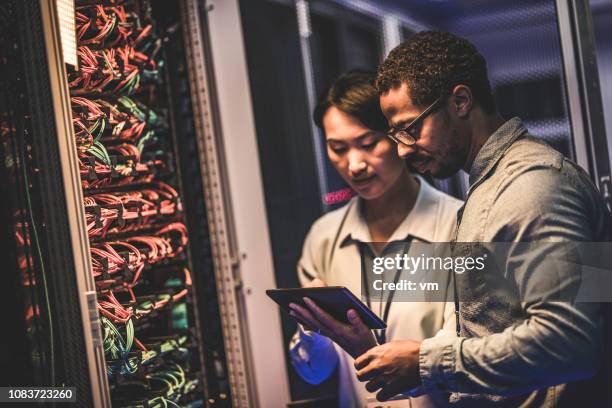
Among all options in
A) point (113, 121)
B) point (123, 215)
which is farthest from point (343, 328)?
point (113, 121)

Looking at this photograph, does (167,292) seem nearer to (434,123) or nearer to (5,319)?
(5,319)

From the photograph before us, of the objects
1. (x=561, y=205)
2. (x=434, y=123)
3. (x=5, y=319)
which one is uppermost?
(x=434, y=123)

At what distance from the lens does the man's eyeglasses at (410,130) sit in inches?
67.1

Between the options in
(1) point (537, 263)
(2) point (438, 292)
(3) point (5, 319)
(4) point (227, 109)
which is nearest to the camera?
(1) point (537, 263)

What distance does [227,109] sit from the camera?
2420 mm

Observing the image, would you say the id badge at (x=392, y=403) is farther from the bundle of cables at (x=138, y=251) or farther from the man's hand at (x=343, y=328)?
the bundle of cables at (x=138, y=251)

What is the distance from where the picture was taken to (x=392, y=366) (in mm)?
1645

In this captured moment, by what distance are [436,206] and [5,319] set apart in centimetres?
139

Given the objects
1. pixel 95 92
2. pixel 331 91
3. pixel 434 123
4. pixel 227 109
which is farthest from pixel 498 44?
pixel 95 92

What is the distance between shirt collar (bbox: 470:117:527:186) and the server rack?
0.99 meters

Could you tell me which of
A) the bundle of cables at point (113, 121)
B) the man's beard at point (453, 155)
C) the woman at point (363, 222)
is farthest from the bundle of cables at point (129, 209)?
the man's beard at point (453, 155)

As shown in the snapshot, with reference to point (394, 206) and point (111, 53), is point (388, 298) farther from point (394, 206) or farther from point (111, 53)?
point (111, 53)

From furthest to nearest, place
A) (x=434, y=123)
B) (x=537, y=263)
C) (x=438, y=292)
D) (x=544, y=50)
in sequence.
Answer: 1. (x=544, y=50)
2. (x=438, y=292)
3. (x=434, y=123)
4. (x=537, y=263)

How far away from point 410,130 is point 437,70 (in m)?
0.17
